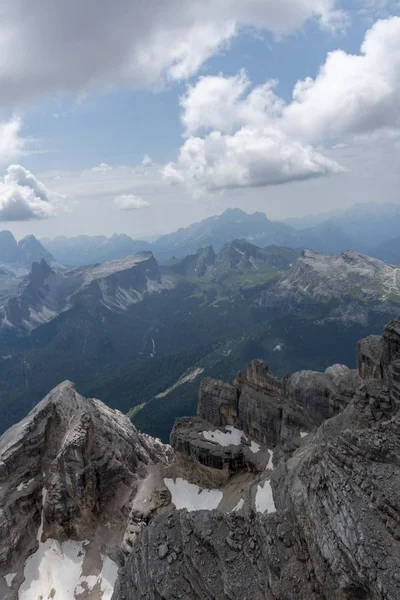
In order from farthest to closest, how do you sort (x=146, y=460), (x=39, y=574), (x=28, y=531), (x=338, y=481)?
(x=146, y=460) < (x=28, y=531) < (x=39, y=574) < (x=338, y=481)

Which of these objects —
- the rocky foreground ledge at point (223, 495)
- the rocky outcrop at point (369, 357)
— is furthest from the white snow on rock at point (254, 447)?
the rocky outcrop at point (369, 357)

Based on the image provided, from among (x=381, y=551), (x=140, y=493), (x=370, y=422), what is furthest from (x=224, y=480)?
(x=381, y=551)

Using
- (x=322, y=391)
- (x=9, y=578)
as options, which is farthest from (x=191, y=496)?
(x=9, y=578)

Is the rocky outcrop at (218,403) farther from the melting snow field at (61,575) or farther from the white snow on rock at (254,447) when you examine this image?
the melting snow field at (61,575)

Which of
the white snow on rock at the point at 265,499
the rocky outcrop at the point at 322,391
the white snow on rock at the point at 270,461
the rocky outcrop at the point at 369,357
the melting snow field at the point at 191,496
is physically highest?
the rocky outcrop at the point at 369,357

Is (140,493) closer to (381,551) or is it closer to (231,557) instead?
(231,557)

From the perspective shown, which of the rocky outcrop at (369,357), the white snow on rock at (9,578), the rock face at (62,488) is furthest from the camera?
the rock face at (62,488)
